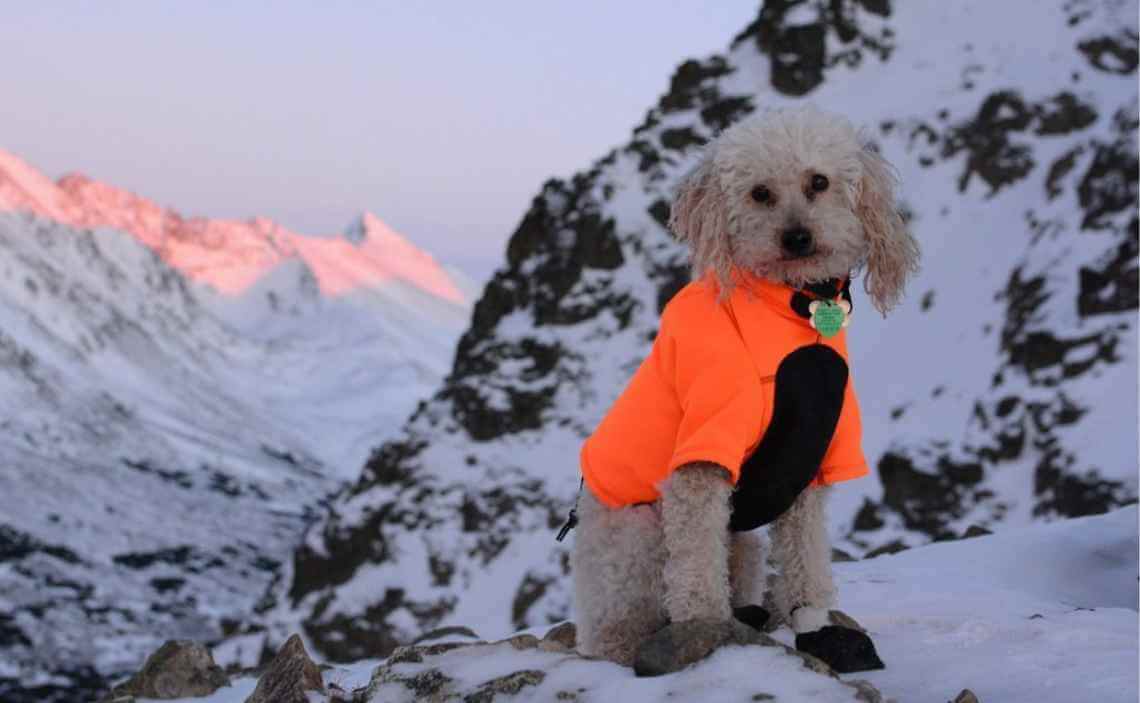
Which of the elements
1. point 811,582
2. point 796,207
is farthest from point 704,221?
point 811,582

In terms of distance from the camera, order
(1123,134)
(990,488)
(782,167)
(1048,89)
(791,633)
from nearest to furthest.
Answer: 1. (782,167)
2. (791,633)
3. (990,488)
4. (1123,134)
5. (1048,89)

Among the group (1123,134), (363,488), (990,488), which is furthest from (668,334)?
(363,488)

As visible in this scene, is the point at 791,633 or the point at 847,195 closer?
the point at 847,195

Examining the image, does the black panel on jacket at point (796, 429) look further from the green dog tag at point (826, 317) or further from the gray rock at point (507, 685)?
the gray rock at point (507, 685)

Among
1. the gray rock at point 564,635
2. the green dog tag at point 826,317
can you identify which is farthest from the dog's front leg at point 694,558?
the gray rock at point 564,635

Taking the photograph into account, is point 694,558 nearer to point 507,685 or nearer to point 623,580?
point 623,580

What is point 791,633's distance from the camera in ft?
23.8

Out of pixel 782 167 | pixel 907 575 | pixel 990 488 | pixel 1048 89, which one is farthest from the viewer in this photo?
pixel 1048 89

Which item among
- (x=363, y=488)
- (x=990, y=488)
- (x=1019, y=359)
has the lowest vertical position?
(x=990, y=488)

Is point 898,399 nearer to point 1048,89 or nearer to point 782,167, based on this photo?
point 1048,89

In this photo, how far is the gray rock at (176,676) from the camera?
36.8 feet

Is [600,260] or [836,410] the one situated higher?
[600,260]

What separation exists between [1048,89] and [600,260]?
110 ft

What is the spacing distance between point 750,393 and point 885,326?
186ft
